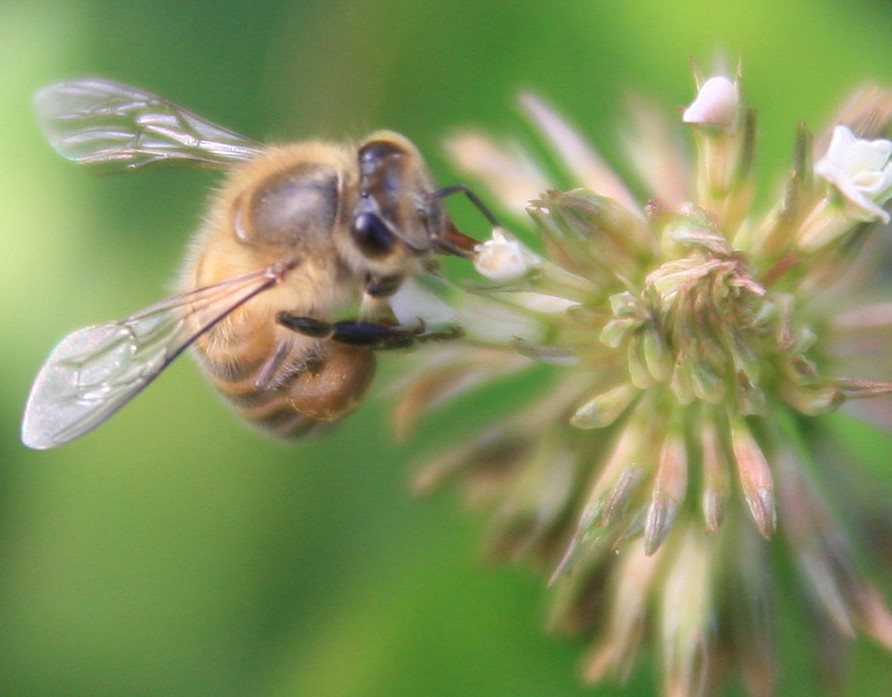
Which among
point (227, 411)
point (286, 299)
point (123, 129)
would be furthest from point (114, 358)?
point (227, 411)

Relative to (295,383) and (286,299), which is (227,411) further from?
(286,299)

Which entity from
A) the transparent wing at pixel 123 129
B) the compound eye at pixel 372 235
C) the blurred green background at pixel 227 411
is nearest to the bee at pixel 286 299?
the compound eye at pixel 372 235

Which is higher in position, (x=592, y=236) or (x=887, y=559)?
(x=592, y=236)

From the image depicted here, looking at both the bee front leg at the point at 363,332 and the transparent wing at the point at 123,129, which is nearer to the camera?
the bee front leg at the point at 363,332

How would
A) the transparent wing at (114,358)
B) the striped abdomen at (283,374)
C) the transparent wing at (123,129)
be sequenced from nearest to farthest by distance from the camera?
the transparent wing at (114,358), the striped abdomen at (283,374), the transparent wing at (123,129)

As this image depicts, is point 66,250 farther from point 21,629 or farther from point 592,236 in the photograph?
point 592,236

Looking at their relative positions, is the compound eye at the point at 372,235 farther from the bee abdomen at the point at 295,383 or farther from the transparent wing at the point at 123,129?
the transparent wing at the point at 123,129

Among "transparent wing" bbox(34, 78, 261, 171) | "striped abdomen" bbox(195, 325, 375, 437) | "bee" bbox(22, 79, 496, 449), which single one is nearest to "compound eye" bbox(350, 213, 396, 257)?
"bee" bbox(22, 79, 496, 449)

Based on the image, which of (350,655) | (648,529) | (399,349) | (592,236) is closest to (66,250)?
(350,655)
